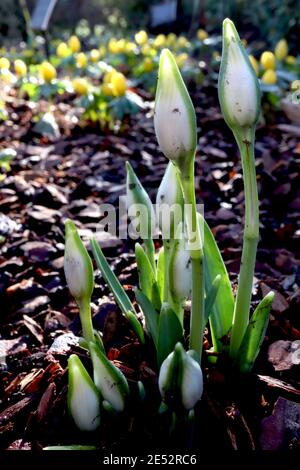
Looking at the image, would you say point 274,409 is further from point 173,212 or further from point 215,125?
point 215,125

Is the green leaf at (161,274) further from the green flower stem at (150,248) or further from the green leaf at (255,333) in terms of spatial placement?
the green leaf at (255,333)

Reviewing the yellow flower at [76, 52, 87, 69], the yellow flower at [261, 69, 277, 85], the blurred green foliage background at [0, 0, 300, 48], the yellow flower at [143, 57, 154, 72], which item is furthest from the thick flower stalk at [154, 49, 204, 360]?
the blurred green foliage background at [0, 0, 300, 48]

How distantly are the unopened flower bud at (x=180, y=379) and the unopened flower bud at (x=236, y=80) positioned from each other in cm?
46

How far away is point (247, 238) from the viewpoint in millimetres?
1187

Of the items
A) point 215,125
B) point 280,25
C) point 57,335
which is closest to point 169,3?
point 280,25

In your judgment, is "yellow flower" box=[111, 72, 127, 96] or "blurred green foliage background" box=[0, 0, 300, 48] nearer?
"yellow flower" box=[111, 72, 127, 96]

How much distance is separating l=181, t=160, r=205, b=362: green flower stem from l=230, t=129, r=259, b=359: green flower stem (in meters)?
0.11

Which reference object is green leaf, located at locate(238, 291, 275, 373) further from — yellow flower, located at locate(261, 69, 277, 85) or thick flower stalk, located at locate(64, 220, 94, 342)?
yellow flower, located at locate(261, 69, 277, 85)

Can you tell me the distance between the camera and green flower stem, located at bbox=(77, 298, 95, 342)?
1.32 m

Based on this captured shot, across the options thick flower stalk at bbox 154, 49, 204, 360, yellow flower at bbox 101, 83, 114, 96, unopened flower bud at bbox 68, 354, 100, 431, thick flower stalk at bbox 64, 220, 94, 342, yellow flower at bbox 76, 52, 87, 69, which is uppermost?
yellow flower at bbox 76, 52, 87, 69

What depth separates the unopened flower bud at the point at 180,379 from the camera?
105 cm

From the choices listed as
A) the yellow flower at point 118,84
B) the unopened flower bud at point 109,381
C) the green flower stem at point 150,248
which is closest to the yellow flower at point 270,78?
the yellow flower at point 118,84

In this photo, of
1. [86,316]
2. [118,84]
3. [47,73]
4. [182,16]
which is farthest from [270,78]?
[182,16]

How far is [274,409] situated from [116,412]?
14.6 inches
